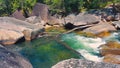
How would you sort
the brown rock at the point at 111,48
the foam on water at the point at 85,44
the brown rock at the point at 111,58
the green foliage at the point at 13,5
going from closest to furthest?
the brown rock at the point at 111,58 < the brown rock at the point at 111,48 < the foam on water at the point at 85,44 < the green foliage at the point at 13,5

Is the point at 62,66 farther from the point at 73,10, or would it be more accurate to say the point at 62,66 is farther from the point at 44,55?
the point at 73,10

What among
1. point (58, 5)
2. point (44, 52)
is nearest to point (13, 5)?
point (58, 5)

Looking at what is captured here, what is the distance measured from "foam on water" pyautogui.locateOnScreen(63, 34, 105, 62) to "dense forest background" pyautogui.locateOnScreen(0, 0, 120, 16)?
26.6ft

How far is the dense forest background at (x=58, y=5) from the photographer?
116ft

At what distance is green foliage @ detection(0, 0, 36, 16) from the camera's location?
37.8 m

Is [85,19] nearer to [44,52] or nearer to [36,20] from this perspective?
[36,20]

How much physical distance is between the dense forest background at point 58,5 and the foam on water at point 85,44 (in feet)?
26.6

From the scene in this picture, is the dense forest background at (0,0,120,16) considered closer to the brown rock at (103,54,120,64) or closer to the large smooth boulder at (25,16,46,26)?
the large smooth boulder at (25,16,46,26)

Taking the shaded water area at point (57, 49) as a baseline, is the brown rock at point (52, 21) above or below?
below

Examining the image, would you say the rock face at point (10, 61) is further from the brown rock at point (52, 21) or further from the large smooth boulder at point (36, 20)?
the brown rock at point (52, 21)

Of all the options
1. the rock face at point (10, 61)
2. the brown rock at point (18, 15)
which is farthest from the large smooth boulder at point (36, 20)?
the rock face at point (10, 61)

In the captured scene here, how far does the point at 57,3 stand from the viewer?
34.8m

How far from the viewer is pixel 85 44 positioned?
2453cm

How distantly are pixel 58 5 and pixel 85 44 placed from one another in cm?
1219
